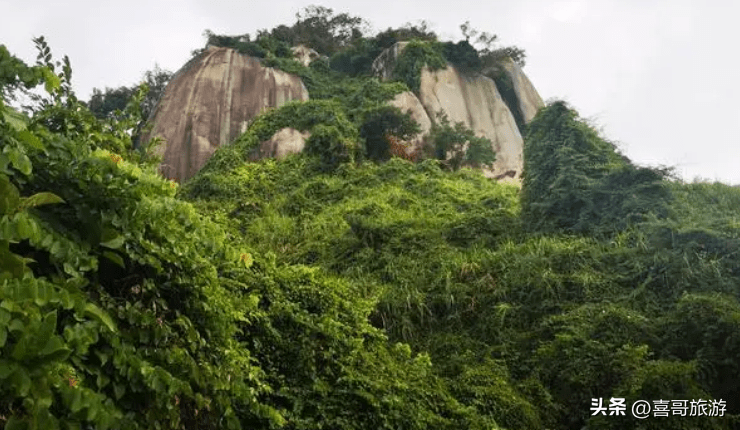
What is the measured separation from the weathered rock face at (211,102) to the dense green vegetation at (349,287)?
4.63 m

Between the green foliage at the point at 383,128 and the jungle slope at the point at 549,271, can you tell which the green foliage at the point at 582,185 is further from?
the green foliage at the point at 383,128

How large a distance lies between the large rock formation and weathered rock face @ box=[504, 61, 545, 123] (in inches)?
54.3

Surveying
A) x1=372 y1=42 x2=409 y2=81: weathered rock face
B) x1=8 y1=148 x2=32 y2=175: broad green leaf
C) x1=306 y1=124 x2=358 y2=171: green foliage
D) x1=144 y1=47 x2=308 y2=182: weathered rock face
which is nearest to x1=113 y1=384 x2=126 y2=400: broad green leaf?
x1=8 y1=148 x2=32 y2=175: broad green leaf

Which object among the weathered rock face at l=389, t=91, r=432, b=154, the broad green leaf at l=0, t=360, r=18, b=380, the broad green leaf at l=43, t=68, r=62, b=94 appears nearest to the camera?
the broad green leaf at l=0, t=360, r=18, b=380

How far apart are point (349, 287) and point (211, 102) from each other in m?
17.9

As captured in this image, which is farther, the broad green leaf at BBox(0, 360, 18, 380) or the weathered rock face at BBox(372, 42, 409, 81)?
the weathered rock face at BBox(372, 42, 409, 81)

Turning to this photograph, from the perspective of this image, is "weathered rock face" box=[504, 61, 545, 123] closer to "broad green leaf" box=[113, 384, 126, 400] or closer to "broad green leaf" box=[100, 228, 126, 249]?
"broad green leaf" box=[100, 228, 126, 249]

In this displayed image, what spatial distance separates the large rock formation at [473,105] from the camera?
81.6ft

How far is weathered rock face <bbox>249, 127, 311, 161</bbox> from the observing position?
2006cm

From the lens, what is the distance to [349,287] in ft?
26.7

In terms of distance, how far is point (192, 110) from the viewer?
23953 mm

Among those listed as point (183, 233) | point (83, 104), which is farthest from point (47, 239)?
point (83, 104)

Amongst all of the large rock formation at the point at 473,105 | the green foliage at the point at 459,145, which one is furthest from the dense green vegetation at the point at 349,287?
the large rock formation at the point at 473,105

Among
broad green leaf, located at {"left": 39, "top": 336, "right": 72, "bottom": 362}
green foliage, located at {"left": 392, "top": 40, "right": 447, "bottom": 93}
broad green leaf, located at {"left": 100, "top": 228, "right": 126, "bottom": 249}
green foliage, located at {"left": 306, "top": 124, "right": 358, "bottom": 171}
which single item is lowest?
broad green leaf, located at {"left": 39, "top": 336, "right": 72, "bottom": 362}
